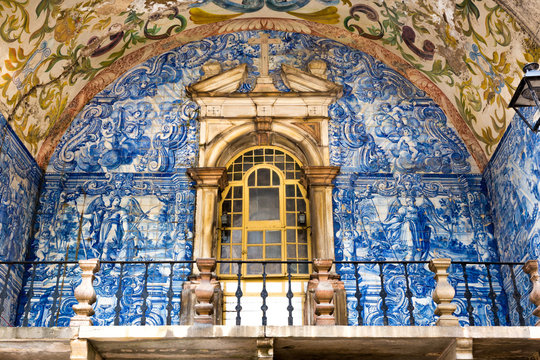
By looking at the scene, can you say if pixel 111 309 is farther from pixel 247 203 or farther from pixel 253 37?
pixel 253 37

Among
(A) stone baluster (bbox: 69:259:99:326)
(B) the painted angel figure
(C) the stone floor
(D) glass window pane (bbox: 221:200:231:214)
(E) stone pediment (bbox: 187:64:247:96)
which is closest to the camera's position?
(C) the stone floor

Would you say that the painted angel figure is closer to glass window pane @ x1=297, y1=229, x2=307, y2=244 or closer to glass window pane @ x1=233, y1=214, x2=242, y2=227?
glass window pane @ x1=297, y1=229, x2=307, y2=244

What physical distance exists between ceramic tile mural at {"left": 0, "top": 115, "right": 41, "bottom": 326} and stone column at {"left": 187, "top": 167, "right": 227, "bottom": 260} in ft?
6.80

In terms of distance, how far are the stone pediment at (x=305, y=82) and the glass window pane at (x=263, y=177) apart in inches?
50.6

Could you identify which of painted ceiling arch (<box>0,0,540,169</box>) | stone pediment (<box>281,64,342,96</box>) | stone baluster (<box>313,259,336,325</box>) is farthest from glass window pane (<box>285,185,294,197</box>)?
stone baluster (<box>313,259,336,325</box>)

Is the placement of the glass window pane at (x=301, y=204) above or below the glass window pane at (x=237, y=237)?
above

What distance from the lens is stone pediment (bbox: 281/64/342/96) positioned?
10008 mm

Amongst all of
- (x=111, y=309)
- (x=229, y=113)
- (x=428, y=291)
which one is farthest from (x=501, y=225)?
(x=111, y=309)

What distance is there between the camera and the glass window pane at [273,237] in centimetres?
909

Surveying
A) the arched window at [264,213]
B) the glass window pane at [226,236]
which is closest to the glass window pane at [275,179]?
the arched window at [264,213]

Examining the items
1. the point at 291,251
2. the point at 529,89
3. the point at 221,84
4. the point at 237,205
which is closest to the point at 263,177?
the point at 237,205

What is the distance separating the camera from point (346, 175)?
9.45 meters

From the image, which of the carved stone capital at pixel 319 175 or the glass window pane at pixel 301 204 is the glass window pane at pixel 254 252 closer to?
the glass window pane at pixel 301 204

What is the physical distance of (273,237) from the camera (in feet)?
29.9
